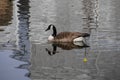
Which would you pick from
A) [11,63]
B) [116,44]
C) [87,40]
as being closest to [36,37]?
[87,40]

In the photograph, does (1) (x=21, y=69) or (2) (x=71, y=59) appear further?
(2) (x=71, y=59)

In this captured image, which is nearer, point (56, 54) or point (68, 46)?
point (56, 54)

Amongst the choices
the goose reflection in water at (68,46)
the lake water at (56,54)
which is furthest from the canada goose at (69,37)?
the lake water at (56,54)

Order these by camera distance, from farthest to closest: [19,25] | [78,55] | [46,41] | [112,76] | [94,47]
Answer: [19,25] < [46,41] < [94,47] < [78,55] < [112,76]

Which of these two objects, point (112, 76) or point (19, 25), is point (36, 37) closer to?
point (19, 25)

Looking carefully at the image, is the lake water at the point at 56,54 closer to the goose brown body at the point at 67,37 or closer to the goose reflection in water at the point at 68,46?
the goose reflection in water at the point at 68,46

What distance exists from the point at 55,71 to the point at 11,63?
1972mm

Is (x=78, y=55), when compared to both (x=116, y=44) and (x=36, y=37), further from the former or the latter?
(x=36, y=37)

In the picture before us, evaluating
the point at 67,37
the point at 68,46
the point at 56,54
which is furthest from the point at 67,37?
the point at 56,54

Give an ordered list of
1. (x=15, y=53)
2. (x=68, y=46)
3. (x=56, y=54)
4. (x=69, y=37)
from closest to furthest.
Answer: (x=15, y=53) → (x=56, y=54) → (x=68, y=46) → (x=69, y=37)

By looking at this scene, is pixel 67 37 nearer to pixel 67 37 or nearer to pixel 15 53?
pixel 67 37

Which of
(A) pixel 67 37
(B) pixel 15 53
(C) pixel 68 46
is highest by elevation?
(A) pixel 67 37

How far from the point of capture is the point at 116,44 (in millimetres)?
19875

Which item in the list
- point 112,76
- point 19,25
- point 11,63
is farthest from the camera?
point 19,25
